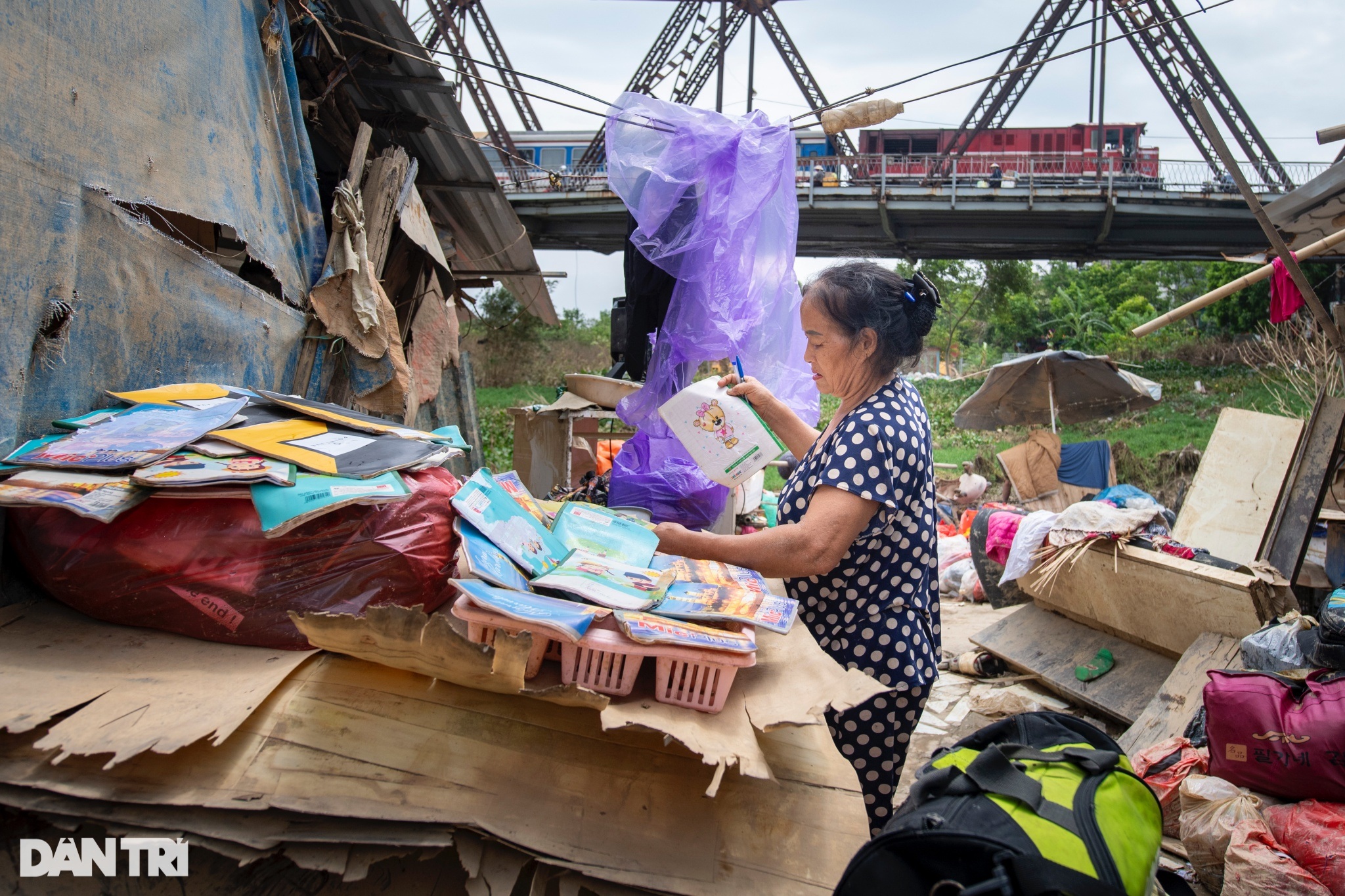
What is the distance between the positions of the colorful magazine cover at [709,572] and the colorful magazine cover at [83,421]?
3.69 ft

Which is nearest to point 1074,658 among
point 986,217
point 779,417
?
point 779,417

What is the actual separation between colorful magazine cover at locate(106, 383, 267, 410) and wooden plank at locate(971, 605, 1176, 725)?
3.94 m

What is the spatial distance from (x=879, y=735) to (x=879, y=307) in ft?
3.21

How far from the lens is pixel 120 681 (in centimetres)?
107

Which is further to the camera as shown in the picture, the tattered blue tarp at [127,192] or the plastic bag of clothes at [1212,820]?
the plastic bag of clothes at [1212,820]

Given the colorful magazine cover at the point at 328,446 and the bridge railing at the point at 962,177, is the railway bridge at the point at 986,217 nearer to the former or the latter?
the bridge railing at the point at 962,177

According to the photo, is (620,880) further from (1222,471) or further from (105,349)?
(1222,471)

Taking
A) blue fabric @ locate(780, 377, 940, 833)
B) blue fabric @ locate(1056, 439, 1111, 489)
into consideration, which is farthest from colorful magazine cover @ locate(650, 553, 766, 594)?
blue fabric @ locate(1056, 439, 1111, 489)

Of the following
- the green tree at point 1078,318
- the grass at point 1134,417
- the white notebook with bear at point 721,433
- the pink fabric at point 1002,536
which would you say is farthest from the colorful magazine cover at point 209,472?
the green tree at point 1078,318

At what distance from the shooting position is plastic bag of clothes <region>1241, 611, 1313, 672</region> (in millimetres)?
2861

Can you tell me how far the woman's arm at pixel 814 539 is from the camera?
4.92 feet

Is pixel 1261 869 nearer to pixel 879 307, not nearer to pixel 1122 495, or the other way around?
pixel 879 307

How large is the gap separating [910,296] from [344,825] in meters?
1.51

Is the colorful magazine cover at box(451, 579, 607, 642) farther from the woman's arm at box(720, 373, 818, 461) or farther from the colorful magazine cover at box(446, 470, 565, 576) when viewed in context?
the woman's arm at box(720, 373, 818, 461)
